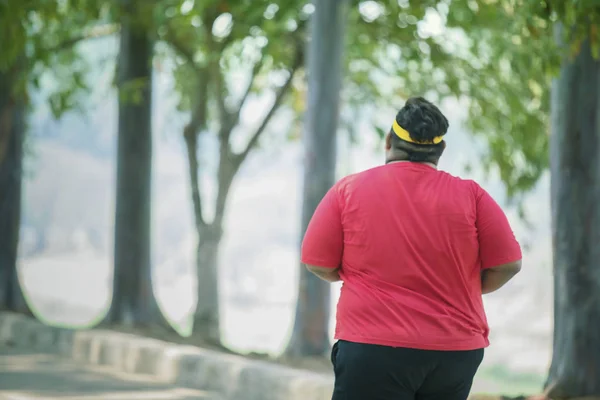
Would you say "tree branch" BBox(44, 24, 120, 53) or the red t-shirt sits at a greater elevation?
"tree branch" BBox(44, 24, 120, 53)

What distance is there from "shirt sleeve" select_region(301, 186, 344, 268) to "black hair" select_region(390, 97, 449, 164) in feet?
A: 0.93

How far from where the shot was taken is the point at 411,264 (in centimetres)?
355

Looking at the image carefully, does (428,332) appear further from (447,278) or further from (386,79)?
(386,79)

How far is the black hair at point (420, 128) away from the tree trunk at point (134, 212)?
937 cm

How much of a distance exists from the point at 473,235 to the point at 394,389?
581 mm

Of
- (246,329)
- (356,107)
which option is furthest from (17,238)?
(246,329)

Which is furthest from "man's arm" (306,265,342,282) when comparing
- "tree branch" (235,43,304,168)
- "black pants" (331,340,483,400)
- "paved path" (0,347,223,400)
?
"tree branch" (235,43,304,168)

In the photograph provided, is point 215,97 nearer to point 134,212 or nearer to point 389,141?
point 134,212

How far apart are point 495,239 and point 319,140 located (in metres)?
6.45

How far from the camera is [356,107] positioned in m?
16.9

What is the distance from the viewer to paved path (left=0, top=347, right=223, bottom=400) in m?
8.29

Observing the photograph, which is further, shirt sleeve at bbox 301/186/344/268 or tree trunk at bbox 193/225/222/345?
tree trunk at bbox 193/225/222/345

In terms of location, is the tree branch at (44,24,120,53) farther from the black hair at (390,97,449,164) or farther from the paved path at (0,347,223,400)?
the black hair at (390,97,449,164)

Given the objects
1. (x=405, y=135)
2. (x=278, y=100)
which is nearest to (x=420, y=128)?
(x=405, y=135)
